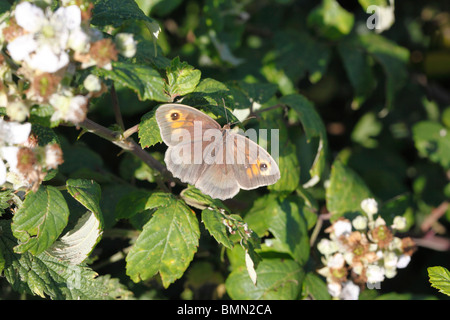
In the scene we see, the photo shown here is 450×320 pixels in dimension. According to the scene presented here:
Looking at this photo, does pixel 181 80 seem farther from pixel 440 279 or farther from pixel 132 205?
pixel 440 279

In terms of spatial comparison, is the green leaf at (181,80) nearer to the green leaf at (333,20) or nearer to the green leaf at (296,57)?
the green leaf at (296,57)

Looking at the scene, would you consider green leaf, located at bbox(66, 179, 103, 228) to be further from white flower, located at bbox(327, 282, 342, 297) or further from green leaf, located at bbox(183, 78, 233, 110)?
white flower, located at bbox(327, 282, 342, 297)

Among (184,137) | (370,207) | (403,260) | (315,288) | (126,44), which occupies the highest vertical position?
(126,44)

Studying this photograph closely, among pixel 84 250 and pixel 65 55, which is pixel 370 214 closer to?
pixel 84 250

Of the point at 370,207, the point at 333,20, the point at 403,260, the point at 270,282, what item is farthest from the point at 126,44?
the point at 333,20

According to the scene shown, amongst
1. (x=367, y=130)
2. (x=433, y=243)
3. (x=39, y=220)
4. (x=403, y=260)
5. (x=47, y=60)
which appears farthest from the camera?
(x=367, y=130)

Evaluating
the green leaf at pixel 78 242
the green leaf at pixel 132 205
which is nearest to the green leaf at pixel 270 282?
the green leaf at pixel 132 205
